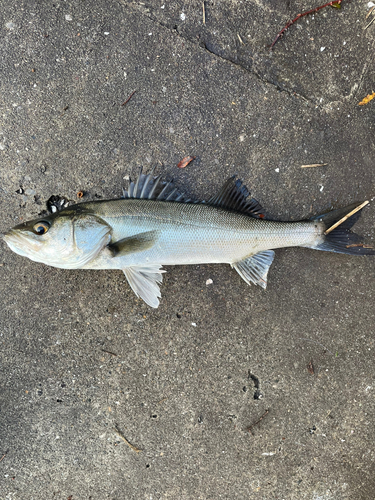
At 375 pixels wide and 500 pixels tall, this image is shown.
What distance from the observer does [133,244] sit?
2.88m

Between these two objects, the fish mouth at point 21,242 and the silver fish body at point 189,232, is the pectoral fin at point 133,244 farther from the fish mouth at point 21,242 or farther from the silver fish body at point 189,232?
the fish mouth at point 21,242

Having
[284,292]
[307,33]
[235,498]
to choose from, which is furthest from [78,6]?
[235,498]

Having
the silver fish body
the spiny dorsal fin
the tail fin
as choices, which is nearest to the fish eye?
the silver fish body

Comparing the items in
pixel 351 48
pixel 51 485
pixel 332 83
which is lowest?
pixel 51 485

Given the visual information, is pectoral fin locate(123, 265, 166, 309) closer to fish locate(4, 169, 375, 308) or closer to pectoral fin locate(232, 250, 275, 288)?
fish locate(4, 169, 375, 308)

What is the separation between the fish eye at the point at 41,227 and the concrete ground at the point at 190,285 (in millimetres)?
619

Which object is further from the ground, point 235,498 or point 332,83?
point 332,83

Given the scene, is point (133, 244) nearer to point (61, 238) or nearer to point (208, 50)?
point (61, 238)

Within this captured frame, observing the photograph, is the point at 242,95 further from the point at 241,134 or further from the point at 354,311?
the point at 354,311

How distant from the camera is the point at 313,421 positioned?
3422 mm

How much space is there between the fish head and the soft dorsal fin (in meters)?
1.15

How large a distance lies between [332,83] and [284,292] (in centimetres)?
239

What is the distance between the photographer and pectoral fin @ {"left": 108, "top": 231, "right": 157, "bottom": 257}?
9.44 feet

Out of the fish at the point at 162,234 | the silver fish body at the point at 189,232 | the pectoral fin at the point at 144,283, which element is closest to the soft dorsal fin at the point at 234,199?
the fish at the point at 162,234
